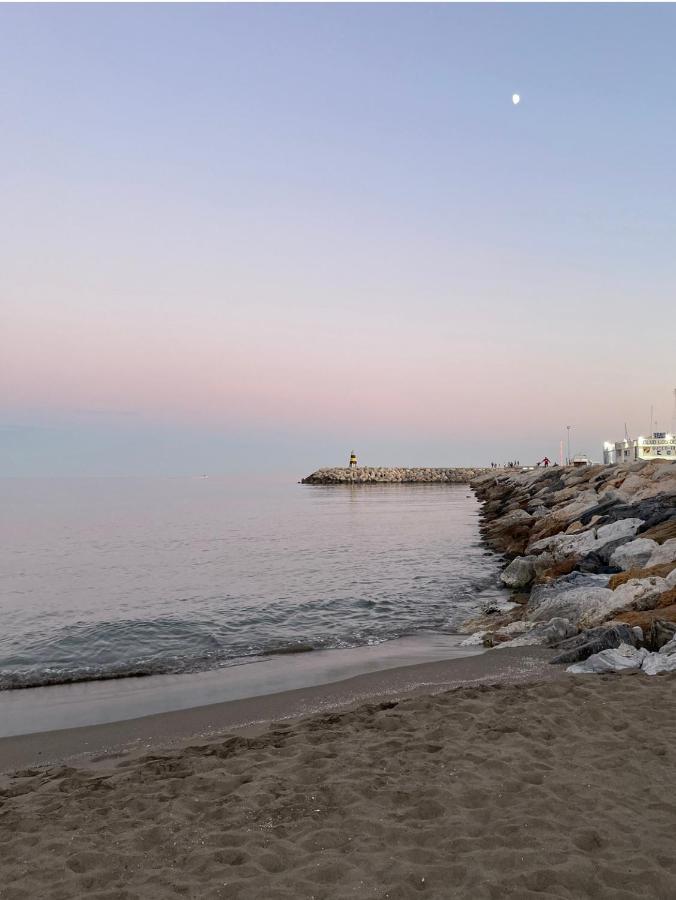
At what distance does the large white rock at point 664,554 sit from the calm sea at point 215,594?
13.2ft

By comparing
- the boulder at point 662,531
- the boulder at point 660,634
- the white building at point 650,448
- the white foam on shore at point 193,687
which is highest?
the white building at point 650,448

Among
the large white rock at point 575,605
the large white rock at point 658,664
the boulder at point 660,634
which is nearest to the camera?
the large white rock at point 658,664

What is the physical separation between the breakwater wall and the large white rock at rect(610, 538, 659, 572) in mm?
101271

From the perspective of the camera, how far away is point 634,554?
14164mm

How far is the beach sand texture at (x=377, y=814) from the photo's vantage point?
12.0ft

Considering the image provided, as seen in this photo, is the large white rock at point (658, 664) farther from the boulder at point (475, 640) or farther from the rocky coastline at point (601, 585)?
the boulder at point (475, 640)

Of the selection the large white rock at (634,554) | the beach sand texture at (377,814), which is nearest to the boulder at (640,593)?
the large white rock at (634,554)

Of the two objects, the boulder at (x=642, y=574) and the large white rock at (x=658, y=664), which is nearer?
the large white rock at (x=658, y=664)

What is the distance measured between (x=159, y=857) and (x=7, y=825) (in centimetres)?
150

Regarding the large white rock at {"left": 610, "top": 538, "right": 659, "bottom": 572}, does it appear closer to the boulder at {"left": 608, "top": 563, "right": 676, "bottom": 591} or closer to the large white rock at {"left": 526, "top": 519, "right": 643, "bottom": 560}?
the large white rock at {"left": 526, "top": 519, "right": 643, "bottom": 560}

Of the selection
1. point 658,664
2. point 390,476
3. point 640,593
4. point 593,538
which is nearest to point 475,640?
point 640,593

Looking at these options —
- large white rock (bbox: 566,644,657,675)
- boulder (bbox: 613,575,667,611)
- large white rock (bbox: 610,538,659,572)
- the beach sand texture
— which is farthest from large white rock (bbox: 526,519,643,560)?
the beach sand texture

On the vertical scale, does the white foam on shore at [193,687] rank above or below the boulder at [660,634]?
below

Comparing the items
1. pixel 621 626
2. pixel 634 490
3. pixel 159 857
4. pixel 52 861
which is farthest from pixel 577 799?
pixel 634 490
